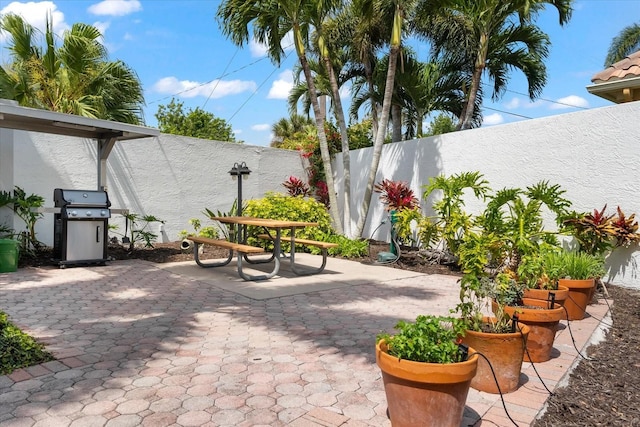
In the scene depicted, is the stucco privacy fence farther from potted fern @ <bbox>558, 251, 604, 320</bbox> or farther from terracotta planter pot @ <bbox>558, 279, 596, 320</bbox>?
terracotta planter pot @ <bbox>558, 279, 596, 320</bbox>

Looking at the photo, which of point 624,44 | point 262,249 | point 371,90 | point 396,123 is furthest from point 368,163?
point 624,44

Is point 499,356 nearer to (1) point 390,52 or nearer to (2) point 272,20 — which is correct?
(1) point 390,52

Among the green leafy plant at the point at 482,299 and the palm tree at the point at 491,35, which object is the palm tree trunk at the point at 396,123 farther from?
the green leafy plant at the point at 482,299

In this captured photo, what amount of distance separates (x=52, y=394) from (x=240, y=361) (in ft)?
4.10

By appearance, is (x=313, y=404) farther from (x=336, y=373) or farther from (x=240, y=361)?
(x=240, y=361)

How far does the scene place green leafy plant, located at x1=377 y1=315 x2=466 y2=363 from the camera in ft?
7.65

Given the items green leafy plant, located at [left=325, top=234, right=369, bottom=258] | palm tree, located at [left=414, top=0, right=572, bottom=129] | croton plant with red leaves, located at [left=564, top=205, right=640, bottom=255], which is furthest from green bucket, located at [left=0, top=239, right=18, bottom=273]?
palm tree, located at [left=414, top=0, right=572, bottom=129]

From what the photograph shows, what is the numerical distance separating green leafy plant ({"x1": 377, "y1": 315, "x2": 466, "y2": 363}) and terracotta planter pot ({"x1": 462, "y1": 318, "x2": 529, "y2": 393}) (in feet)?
1.72

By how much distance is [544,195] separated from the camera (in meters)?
6.78

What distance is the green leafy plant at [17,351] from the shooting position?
326 cm

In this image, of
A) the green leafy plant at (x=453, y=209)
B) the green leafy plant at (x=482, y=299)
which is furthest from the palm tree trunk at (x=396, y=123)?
the green leafy plant at (x=482, y=299)

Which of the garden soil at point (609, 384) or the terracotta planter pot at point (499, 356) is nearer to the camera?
the garden soil at point (609, 384)

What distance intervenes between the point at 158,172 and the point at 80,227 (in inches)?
116

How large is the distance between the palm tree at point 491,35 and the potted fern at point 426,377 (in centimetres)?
870
